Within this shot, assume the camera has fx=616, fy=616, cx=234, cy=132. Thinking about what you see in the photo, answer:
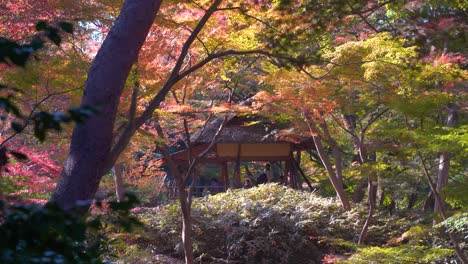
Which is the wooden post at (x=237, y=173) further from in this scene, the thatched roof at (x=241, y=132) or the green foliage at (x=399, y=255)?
the green foliage at (x=399, y=255)

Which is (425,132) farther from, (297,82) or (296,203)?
(296,203)

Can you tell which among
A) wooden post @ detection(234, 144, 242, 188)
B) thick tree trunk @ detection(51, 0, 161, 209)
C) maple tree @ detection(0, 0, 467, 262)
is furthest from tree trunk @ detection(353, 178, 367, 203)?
thick tree trunk @ detection(51, 0, 161, 209)

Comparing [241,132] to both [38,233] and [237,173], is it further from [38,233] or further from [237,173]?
[38,233]

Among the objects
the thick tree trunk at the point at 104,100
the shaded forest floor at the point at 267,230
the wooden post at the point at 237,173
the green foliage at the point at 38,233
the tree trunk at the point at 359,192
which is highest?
the thick tree trunk at the point at 104,100

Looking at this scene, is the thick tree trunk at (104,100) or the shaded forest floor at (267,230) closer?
the thick tree trunk at (104,100)

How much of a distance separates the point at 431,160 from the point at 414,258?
4.81m

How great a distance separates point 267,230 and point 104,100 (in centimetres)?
747

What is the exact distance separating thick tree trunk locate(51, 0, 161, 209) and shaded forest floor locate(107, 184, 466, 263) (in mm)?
Answer: 5901

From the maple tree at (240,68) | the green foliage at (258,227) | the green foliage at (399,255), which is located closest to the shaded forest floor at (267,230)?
the green foliage at (258,227)

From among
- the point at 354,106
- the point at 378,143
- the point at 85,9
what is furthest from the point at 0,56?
the point at 378,143

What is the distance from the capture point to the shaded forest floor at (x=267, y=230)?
10.8m

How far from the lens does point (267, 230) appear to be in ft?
36.9

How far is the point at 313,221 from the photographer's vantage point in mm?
11609

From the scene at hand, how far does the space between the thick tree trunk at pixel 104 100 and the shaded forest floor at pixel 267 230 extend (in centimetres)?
590
